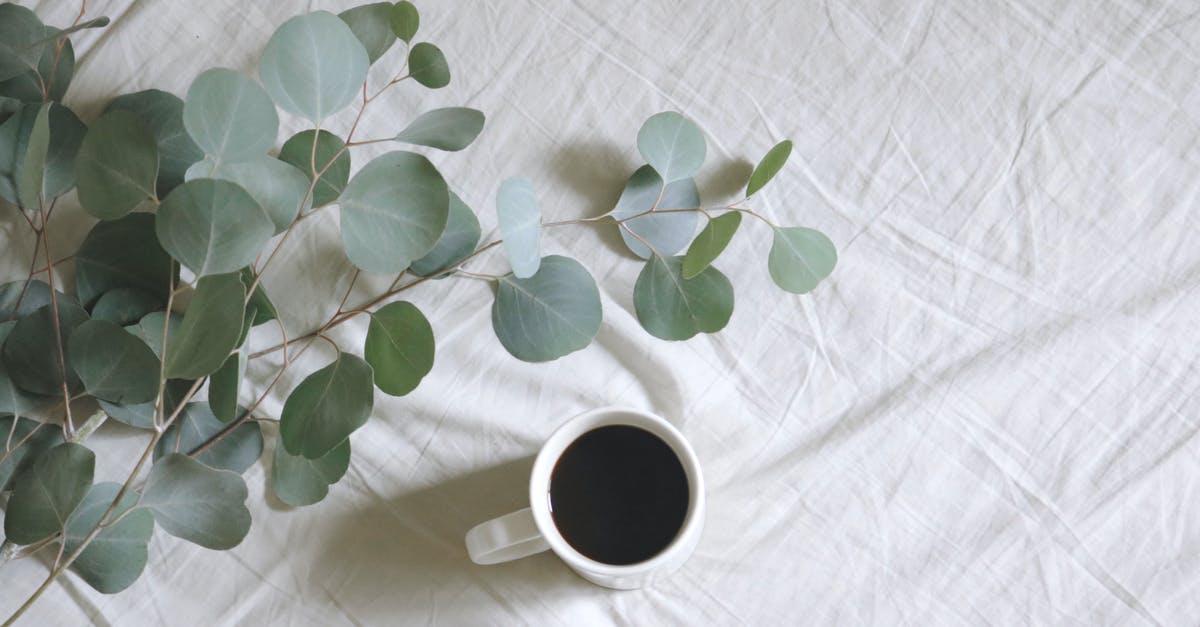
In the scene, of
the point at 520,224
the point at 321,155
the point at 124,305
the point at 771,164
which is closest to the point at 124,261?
the point at 124,305

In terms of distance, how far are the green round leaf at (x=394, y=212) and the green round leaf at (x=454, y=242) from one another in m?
0.08

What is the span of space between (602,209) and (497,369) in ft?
0.40

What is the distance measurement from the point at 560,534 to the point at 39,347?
312mm

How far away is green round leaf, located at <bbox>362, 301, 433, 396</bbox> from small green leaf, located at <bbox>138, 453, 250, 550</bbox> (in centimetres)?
9

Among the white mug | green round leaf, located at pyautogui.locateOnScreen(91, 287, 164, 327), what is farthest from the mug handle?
green round leaf, located at pyautogui.locateOnScreen(91, 287, 164, 327)

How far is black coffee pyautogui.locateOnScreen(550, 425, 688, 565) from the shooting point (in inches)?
23.0

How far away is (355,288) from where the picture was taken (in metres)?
0.65

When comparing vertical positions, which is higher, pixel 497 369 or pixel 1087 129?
pixel 1087 129

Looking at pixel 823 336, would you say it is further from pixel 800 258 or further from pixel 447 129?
pixel 447 129

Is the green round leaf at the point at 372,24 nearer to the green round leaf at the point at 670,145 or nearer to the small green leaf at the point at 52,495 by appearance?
the green round leaf at the point at 670,145

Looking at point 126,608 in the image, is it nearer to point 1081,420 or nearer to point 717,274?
point 717,274

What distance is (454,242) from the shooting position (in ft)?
2.00

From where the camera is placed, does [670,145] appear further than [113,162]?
Yes

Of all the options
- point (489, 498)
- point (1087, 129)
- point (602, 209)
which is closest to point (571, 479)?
point (489, 498)
